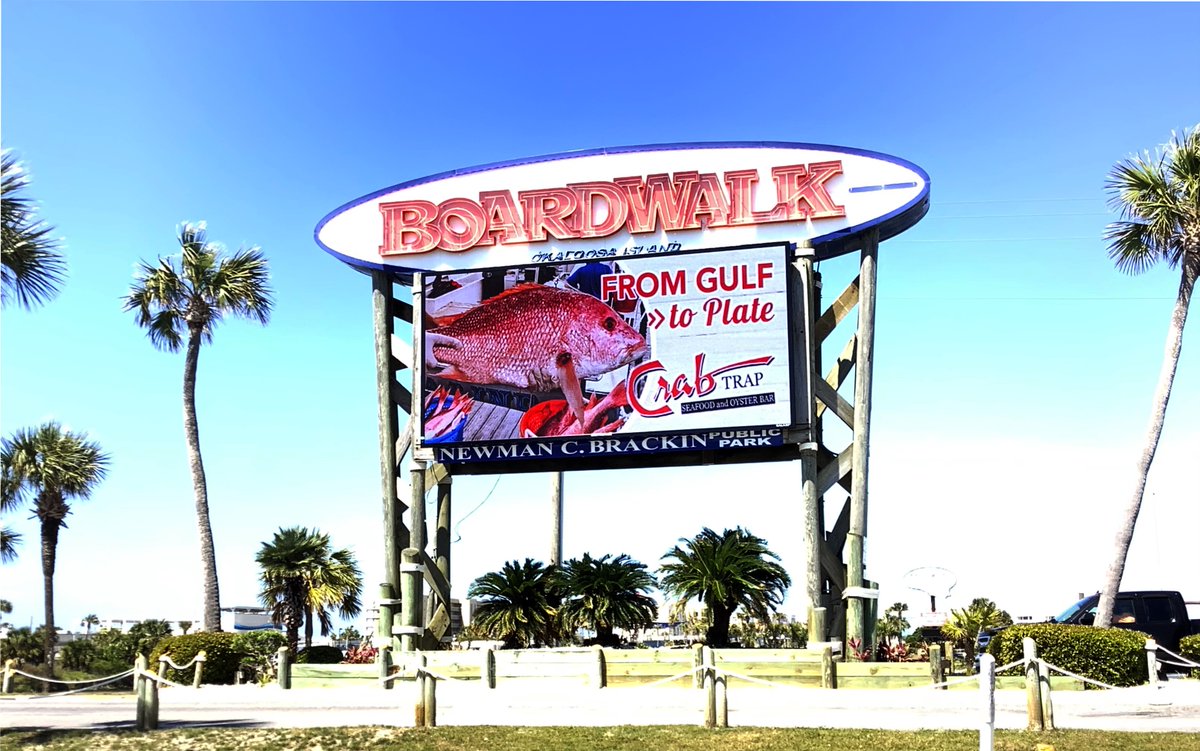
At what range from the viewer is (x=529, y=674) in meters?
22.0

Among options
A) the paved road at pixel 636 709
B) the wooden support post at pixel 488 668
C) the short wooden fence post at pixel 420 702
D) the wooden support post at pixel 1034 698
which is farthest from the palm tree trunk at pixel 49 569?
the wooden support post at pixel 1034 698

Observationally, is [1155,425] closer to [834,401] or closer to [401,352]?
[834,401]

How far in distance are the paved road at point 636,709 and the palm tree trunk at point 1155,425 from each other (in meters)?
4.30

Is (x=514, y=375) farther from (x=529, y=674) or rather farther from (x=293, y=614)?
(x=293, y=614)

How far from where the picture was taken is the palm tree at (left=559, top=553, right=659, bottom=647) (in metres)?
27.2

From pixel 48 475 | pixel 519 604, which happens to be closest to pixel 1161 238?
pixel 519 604

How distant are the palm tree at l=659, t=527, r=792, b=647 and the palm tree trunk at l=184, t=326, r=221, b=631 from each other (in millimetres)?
14803

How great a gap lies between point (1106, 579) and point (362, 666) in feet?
58.2

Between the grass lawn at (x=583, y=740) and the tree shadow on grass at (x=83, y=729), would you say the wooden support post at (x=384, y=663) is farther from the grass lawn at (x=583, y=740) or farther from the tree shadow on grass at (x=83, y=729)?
the grass lawn at (x=583, y=740)

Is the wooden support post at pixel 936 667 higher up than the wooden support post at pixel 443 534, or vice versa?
the wooden support post at pixel 443 534

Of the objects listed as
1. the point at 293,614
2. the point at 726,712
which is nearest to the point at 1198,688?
the point at 726,712

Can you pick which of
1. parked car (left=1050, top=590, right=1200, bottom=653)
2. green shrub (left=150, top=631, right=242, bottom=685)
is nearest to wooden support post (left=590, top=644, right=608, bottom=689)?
green shrub (left=150, top=631, right=242, bottom=685)

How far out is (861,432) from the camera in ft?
77.1

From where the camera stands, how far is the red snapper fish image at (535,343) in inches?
998
